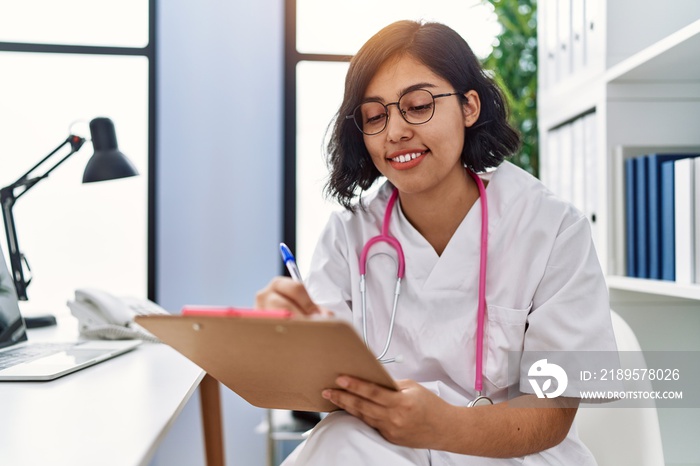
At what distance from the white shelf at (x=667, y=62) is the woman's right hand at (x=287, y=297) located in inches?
34.7

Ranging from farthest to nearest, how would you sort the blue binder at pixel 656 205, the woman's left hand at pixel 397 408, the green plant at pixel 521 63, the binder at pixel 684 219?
the green plant at pixel 521 63, the blue binder at pixel 656 205, the binder at pixel 684 219, the woman's left hand at pixel 397 408

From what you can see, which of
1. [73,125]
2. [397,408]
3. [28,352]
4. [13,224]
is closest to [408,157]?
[397,408]

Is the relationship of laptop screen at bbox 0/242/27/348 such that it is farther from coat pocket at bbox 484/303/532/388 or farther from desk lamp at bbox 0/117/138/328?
coat pocket at bbox 484/303/532/388

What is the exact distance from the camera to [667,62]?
54.1 inches

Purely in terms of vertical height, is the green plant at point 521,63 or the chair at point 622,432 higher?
the green plant at point 521,63

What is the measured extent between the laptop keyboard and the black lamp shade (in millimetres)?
507


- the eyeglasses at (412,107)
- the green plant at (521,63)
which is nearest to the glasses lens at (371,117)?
the eyeglasses at (412,107)

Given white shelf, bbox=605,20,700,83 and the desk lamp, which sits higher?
white shelf, bbox=605,20,700,83

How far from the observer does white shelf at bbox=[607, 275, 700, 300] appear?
121 cm

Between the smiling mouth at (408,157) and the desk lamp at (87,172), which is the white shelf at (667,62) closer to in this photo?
the smiling mouth at (408,157)

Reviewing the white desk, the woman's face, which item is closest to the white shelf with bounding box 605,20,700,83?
the woman's face

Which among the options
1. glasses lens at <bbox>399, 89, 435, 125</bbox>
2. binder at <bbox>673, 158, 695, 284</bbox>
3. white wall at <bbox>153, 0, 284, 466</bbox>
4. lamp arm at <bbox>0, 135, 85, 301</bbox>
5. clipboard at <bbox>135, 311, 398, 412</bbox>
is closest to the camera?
clipboard at <bbox>135, 311, 398, 412</bbox>

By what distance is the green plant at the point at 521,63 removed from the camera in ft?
7.68

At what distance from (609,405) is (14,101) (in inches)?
86.8
